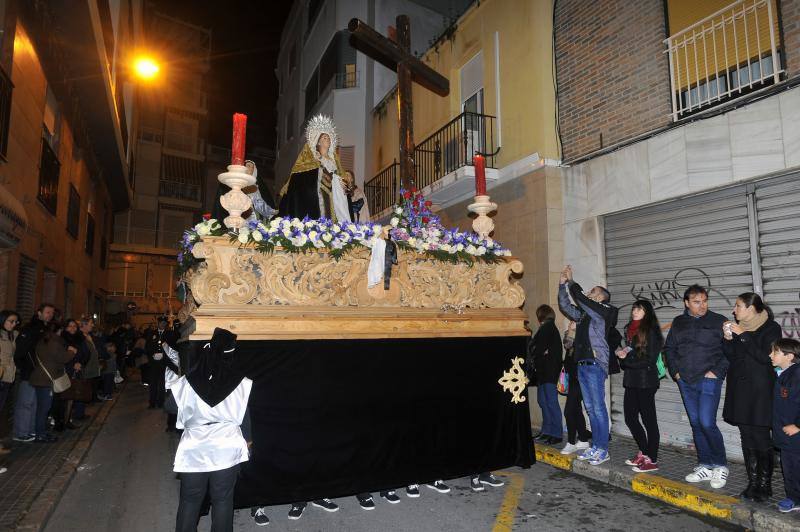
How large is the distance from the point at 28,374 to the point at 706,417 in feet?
29.2

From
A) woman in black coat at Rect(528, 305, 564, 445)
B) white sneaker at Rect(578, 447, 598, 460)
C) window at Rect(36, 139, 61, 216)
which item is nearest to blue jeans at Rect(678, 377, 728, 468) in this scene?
white sneaker at Rect(578, 447, 598, 460)

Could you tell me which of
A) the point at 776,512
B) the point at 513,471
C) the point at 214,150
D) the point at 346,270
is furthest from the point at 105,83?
the point at 214,150

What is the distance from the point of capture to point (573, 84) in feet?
29.6

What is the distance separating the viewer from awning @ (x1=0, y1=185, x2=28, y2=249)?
6.61m

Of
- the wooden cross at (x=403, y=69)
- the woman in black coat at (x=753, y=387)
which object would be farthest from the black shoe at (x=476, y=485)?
the wooden cross at (x=403, y=69)

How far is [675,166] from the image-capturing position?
280 inches

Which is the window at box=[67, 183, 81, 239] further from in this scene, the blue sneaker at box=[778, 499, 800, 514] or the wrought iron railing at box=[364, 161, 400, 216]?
the blue sneaker at box=[778, 499, 800, 514]

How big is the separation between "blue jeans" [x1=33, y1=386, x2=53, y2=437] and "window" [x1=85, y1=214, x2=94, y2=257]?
32.1ft

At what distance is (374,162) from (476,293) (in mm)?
11440

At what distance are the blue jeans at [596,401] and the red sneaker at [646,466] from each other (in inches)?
17.4

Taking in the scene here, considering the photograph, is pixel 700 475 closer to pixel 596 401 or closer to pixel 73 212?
pixel 596 401

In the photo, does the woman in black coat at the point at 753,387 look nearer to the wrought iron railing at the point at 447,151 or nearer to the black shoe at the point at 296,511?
the black shoe at the point at 296,511

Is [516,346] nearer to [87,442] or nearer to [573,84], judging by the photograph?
[573,84]

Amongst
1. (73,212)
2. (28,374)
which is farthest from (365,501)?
(73,212)
